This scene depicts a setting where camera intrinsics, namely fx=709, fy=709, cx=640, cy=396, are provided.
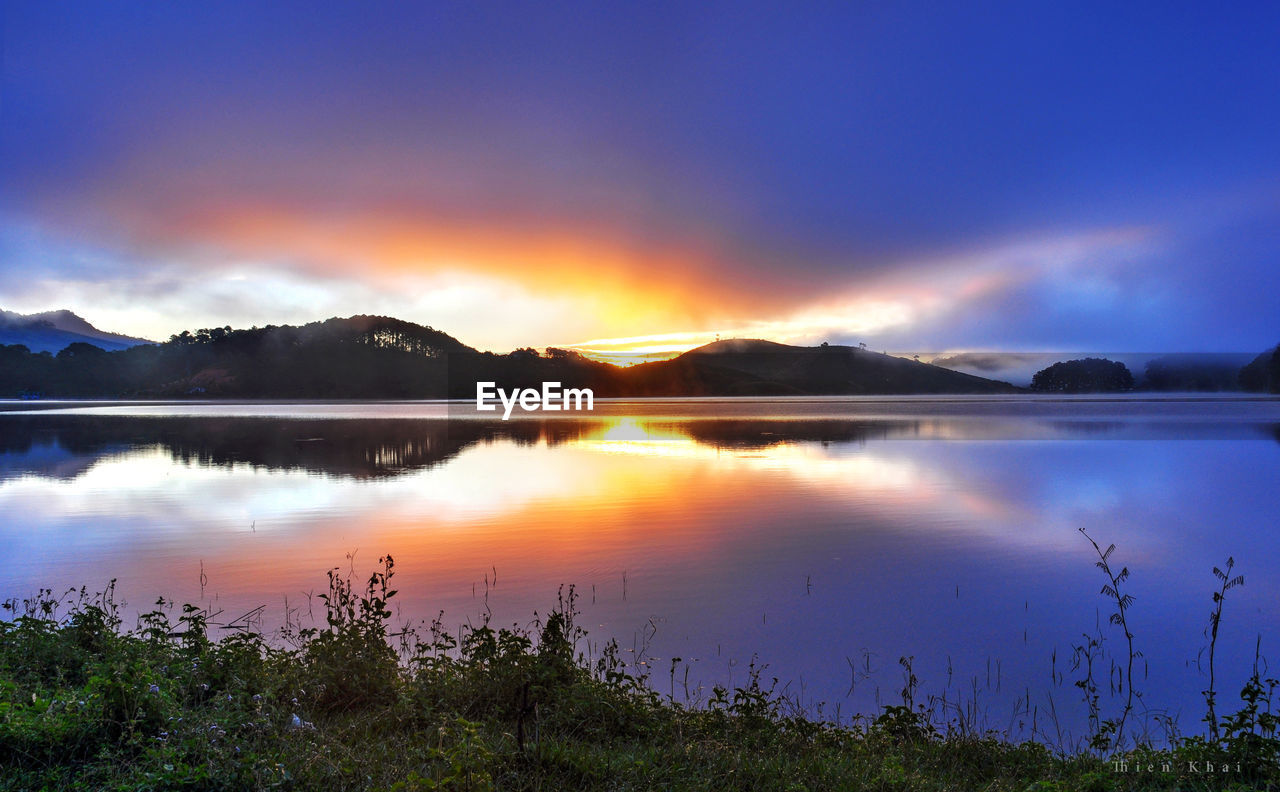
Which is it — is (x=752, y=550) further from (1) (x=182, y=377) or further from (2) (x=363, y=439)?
(1) (x=182, y=377)

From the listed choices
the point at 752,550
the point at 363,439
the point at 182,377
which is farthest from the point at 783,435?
the point at 182,377

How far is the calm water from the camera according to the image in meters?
8.97

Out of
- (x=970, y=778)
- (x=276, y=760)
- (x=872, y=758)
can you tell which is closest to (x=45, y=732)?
(x=276, y=760)

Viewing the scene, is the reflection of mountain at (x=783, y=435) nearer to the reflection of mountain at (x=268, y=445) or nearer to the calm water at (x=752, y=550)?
the calm water at (x=752, y=550)

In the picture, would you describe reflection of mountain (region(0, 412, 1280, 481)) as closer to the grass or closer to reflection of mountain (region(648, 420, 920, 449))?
reflection of mountain (region(648, 420, 920, 449))

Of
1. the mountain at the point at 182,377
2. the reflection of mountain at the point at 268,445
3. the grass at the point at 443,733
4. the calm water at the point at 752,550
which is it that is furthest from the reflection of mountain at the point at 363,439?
the mountain at the point at 182,377

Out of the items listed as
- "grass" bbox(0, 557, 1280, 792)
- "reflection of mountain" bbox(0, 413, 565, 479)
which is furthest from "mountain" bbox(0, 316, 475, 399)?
"grass" bbox(0, 557, 1280, 792)

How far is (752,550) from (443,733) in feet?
33.0

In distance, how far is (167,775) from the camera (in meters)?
4.68

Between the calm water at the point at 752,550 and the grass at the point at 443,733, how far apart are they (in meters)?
1.36

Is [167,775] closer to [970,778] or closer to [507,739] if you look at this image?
[507,739]

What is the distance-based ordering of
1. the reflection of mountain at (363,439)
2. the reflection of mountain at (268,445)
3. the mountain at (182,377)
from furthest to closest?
the mountain at (182,377) < the reflection of mountain at (363,439) < the reflection of mountain at (268,445)

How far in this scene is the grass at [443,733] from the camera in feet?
16.1

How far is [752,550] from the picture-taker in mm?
14578
